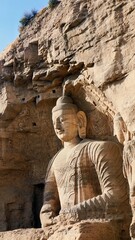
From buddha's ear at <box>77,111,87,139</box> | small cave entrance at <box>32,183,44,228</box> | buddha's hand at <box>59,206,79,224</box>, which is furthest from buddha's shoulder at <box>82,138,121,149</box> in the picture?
small cave entrance at <box>32,183,44,228</box>

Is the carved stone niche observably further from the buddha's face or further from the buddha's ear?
the buddha's ear

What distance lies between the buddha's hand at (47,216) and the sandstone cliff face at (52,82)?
1209mm

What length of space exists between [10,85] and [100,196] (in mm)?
3024

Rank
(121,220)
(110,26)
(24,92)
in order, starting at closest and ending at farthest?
(121,220)
(110,26)
(24,92)

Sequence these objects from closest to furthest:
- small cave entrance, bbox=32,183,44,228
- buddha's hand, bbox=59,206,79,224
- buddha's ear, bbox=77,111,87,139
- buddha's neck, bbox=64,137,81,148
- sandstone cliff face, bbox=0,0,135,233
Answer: buddha's hand, bbox=59,206,79,224 → sandstone cliff face, bbox=0,0,135,233 → buddha's neck, bbox=64,137,81,148 → buddha's ear, bbox=77,111,87,139 → small cave entrance, bbox=32,183,44,228

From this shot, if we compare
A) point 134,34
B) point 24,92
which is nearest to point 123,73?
point 134,34

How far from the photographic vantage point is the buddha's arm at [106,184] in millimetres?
8148

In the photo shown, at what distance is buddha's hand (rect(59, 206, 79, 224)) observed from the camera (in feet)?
26.5

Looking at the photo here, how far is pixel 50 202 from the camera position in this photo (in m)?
9.19

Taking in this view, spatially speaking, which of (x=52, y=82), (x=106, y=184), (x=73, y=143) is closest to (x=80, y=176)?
(x=106, y=184)

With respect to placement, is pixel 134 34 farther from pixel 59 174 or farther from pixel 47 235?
pixel 47 235

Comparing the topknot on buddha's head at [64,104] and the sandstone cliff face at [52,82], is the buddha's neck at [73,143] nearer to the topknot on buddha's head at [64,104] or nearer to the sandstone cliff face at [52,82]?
the sandstone cliff face at [52,82]

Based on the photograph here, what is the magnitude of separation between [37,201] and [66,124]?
73.2 inches

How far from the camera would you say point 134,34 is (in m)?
8.37
